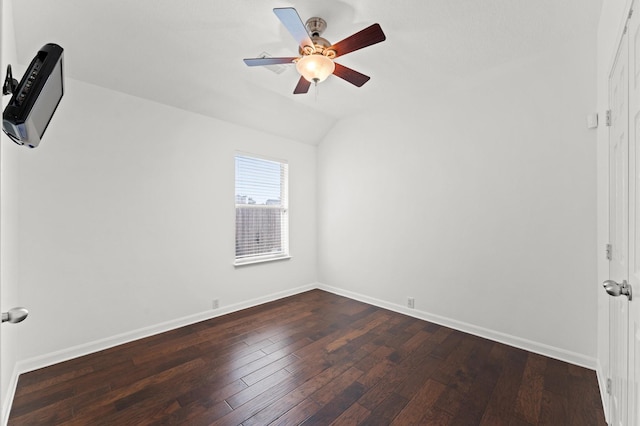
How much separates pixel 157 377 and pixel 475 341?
2877 millimetres

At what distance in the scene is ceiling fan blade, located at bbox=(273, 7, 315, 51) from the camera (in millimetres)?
1765

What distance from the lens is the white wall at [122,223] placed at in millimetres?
2484

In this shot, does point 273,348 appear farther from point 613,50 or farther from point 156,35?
point 613,50

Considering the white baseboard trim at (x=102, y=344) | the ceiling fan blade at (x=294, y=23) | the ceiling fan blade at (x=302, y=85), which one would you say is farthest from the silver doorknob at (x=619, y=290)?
the white baseboard trim at (x=102, y=344)

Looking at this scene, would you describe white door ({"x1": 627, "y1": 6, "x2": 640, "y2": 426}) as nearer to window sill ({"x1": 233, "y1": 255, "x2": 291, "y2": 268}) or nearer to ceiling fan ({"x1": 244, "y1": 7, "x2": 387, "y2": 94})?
ceiling fan ({"x1": 244, "y1": 7, "x2": 387, "y2": 94})

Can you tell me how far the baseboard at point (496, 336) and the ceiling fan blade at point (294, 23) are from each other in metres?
3.04

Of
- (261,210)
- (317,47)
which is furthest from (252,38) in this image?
(261,210)

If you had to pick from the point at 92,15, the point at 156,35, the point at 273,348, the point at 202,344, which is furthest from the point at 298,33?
the point at 202,344

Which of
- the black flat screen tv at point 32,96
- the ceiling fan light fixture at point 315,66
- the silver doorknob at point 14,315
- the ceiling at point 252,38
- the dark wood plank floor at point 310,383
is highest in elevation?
the ceiling at point 252,38

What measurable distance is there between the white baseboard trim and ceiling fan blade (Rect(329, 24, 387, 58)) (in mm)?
3111

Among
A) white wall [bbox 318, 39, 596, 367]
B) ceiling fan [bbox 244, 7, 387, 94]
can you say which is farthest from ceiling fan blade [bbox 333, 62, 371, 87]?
white wall [bbox 318, 39, 596, 367]

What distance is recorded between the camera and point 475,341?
289 cm

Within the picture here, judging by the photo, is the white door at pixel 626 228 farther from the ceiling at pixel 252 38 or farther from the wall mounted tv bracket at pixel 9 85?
the wall mounted tv bracket at pixel 9 85

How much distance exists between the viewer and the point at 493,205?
2939 millimetres
